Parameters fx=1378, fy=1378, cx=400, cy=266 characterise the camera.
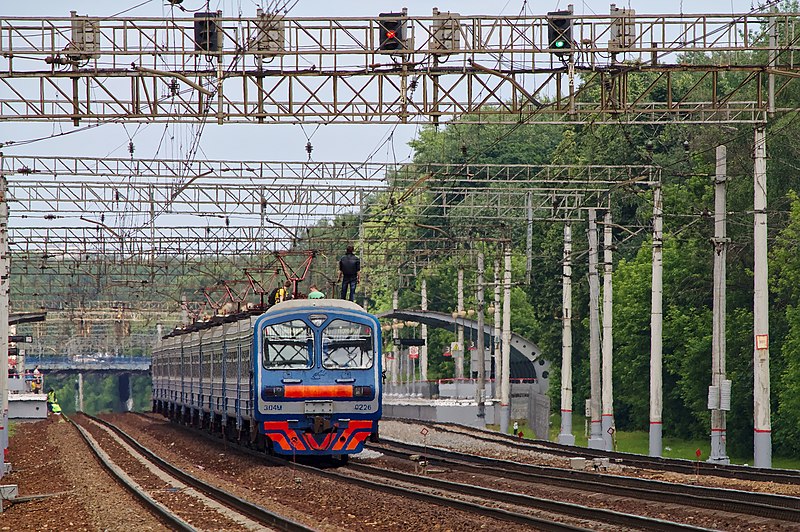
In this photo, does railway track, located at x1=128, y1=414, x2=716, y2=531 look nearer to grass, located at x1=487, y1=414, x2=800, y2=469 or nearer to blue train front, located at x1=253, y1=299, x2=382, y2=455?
blue train front, located at x1=253, y1=299, x2=382, y2=455

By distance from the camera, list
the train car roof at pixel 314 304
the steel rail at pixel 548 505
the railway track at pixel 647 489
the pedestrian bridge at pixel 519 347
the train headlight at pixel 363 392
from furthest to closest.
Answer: the pedestrian bridge at pixel 519 347
the train car roof at pixel 314 304
the train headlight at pixel 363 392
the railway track at pixel 647 489
the steel rail at pixel 548 505

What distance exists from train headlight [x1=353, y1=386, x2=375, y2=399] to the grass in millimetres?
17941

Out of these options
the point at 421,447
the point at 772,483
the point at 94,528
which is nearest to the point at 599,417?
the point at 421,447

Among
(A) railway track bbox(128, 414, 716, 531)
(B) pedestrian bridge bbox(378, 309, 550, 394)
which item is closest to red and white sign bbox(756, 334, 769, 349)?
(A) railway track bbox(128, 414, 716, 531)

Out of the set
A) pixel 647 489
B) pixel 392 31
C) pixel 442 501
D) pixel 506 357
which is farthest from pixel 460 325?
pixel 442 501

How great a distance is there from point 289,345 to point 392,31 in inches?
253

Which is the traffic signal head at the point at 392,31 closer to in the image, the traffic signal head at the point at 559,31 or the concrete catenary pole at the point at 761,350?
the traffic signal head at the point at 559,31

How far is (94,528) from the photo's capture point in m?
17.2

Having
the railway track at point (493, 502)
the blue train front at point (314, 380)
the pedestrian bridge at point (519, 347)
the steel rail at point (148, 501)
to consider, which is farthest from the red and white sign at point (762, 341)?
the pedestrian bridge at point (519, 347)

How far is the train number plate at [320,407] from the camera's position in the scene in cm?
2666

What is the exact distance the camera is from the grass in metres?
43.1

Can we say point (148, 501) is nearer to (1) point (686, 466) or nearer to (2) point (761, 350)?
(1) point (686, 466)

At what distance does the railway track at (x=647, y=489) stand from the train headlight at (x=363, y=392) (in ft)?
7.75

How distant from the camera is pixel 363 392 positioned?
27.0 m
